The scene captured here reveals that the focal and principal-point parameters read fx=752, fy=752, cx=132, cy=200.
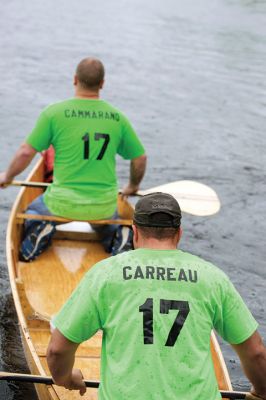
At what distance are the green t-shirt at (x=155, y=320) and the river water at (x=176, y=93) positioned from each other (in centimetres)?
357

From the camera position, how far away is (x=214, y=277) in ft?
14.0

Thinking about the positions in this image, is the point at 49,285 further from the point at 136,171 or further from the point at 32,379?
the point at 32,379

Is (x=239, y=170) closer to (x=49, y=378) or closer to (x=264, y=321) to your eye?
(x=264, y=321)

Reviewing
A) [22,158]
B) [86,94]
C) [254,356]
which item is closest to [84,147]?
[86,94]

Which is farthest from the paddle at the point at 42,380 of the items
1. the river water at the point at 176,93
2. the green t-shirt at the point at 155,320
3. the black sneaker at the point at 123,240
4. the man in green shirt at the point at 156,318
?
the black sneaker at the point at 123,240

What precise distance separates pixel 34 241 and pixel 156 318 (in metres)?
4.74

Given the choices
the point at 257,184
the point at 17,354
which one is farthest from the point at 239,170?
the point at 17,354

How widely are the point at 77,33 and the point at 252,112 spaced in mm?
9246

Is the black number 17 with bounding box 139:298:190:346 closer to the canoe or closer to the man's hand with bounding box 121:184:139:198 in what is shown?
the canoe

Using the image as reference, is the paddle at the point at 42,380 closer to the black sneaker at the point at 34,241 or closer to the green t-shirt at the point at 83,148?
the green t-shirt at the point at 83,148

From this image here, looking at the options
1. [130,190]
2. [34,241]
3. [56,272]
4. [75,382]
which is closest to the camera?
[75,382]

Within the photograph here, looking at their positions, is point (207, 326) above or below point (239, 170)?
above

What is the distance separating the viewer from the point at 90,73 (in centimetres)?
764

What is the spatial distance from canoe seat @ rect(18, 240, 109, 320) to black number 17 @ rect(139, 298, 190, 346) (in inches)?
134
